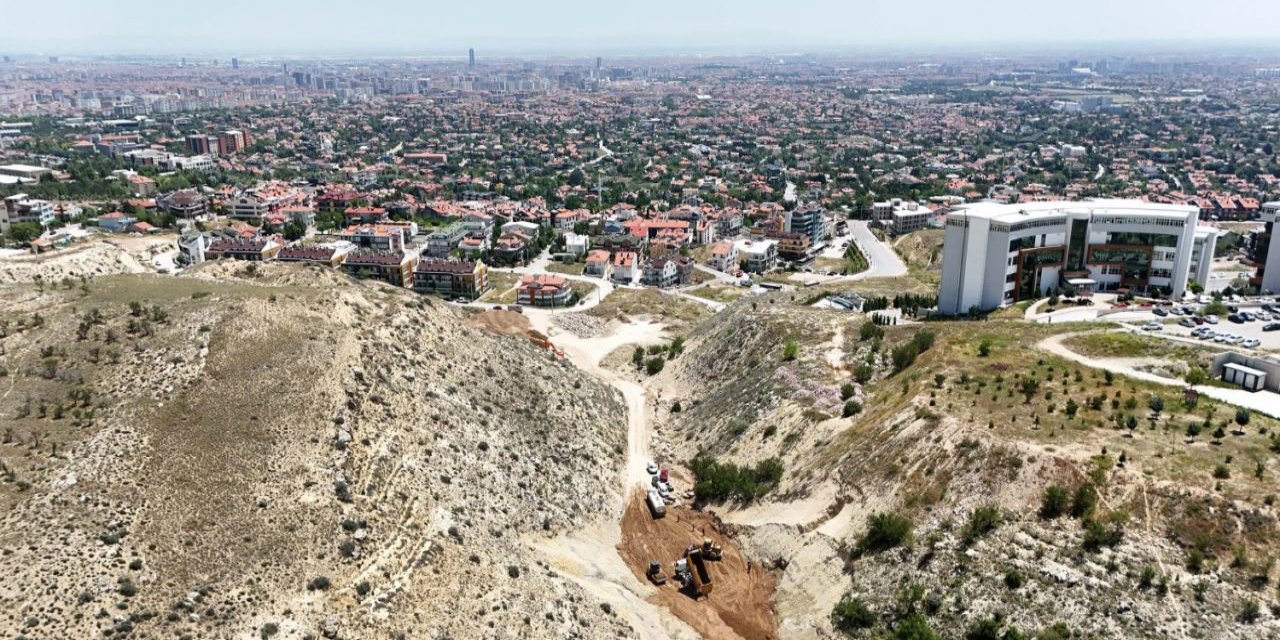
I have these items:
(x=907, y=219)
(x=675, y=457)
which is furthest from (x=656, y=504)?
(x=907, y=219)

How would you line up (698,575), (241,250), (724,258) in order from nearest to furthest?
(698,575) → (241,250) → (724,258)

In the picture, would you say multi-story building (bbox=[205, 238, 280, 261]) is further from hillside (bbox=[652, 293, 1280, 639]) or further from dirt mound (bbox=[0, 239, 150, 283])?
hillside (bbox=[652, 293, 1280, 639])

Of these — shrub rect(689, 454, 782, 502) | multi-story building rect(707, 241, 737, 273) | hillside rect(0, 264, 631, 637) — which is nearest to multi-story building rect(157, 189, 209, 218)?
multi-story building rect(707, 241, 737, 273)

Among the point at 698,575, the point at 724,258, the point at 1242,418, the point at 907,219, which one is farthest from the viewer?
the point at 907,219

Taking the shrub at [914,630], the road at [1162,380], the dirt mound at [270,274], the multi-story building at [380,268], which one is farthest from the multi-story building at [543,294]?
the shrub at [914,630]

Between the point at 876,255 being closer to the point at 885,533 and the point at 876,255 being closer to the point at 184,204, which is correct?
the point at 885,533

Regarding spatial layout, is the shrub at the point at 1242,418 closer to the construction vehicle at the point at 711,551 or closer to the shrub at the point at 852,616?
the shrub at the point at 852,616
